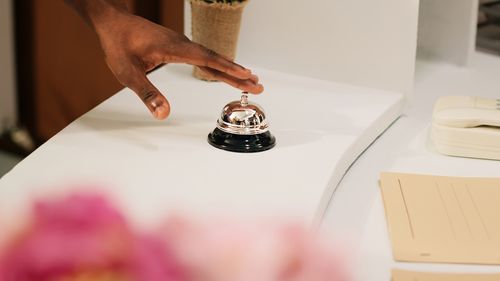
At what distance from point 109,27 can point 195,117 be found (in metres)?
0.17

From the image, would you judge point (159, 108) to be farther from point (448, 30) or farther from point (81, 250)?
point (448, 30)

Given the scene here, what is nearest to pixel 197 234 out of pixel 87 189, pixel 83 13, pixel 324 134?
pixel 87 189

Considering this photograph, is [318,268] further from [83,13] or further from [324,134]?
[83,13]

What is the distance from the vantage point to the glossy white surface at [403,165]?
85 centimetres

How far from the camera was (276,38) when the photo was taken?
1376mm

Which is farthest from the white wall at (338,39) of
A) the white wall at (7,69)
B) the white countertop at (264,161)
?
the white wall at (7,69)

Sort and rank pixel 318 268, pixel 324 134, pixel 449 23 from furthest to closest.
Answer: pixel 449 23, pixel 324 134, pixel 318 268

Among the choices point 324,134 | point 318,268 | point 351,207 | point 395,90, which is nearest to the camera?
point 318,268

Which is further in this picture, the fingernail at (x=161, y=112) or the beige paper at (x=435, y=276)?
the fingernail at (x=161, y=112)

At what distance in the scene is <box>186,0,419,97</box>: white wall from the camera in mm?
1282

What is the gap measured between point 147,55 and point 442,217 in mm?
428

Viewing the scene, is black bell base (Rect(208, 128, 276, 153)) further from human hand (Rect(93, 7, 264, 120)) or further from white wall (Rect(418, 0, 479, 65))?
white wall (Rect(418, 0, 479, 65))

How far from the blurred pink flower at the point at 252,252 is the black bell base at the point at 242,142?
0.61 feet

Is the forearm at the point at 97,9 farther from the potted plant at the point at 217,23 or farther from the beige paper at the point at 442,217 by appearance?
the beige paper at the point at 442,217
